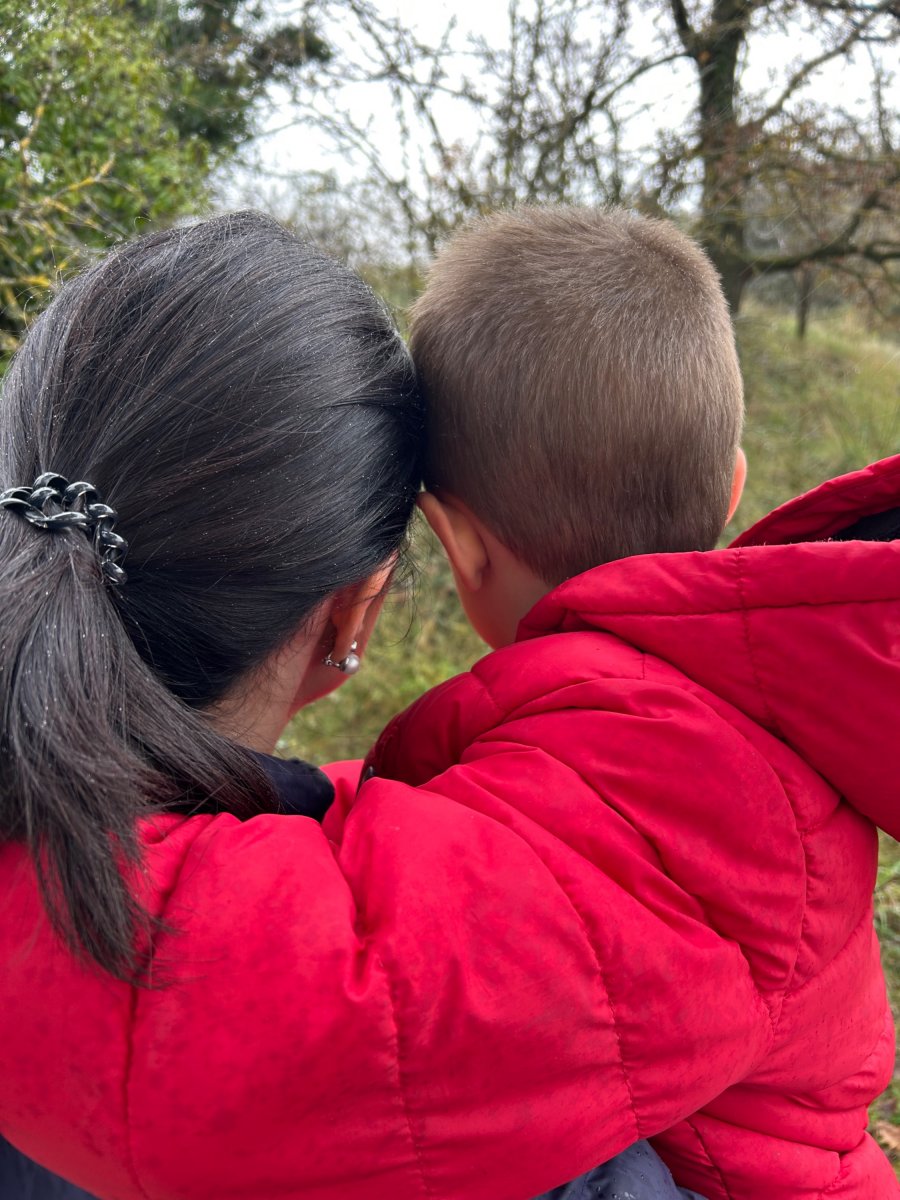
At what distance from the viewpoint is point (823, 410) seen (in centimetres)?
748

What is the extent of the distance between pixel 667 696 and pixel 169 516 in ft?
1.84

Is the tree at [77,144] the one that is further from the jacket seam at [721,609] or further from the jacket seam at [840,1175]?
the jacket seam at [840,1175]

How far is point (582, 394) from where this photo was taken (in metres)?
1.29

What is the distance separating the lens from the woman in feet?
2.83

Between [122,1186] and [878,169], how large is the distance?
5.46m

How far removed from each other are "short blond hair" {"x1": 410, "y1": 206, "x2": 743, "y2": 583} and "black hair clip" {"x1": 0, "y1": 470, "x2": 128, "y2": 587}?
0.54 meters

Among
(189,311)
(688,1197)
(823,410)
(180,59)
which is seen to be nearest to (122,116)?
(180,59)

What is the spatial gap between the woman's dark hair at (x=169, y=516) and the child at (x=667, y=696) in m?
0.21

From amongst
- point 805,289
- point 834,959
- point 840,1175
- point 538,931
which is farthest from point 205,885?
point 805,289

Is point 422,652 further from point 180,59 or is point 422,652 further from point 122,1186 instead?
point 122,1186

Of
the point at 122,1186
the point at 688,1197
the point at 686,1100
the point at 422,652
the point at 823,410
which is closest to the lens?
the point at 122,1186

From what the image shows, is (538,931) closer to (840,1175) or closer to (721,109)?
(840,1175)

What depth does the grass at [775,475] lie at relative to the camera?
3379 mm

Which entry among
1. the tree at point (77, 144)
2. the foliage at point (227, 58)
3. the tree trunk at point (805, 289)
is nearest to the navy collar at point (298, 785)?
the tree at point (77, 144)
